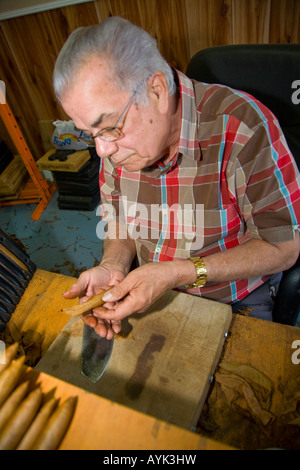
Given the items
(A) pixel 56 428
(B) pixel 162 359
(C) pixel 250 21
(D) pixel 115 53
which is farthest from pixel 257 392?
(C) pixel 250 21

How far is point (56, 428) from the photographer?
0.64 meters

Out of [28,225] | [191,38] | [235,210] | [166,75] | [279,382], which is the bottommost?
[28,225]

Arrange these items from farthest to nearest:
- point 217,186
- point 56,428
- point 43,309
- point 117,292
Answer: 1. point 43,309
2. point 217,186
3. point 117,292
4. point 56,428

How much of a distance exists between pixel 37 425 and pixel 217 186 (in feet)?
3.01

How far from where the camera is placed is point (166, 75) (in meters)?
0.96

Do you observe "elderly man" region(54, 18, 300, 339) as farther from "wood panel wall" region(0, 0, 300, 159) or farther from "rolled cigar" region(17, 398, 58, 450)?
"wood panel wall" region(0, 0, 300, 159)

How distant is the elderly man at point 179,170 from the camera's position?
0.86m

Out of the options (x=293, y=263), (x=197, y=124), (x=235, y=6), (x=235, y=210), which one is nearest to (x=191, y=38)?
(x=235, y=6)

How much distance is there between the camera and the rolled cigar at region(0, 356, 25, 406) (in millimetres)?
709

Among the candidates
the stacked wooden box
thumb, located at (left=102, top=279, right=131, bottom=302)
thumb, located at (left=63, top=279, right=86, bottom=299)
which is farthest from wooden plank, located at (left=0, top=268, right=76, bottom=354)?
the stacked wooden box

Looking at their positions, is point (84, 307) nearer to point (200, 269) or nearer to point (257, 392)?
point (200, 269)

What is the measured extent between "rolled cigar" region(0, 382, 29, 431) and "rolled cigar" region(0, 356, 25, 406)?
0.06 feet
